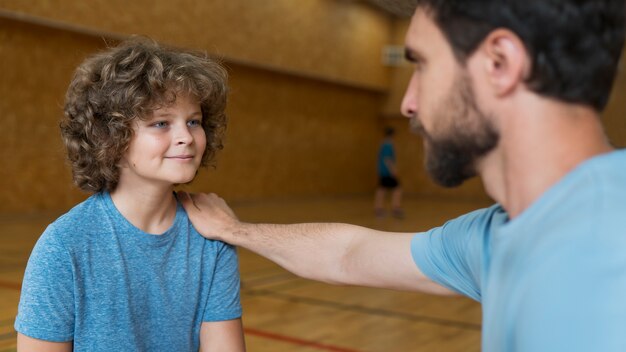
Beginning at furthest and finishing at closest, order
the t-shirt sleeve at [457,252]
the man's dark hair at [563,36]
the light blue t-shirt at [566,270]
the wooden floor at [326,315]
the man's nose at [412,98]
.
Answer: the wooden floor at [326,315] < the t-shirt sleeve at [457,252] < the man's nose at [412,98] < the man's dark hair at [563,36] < the light blue t-shirt at [566,270]

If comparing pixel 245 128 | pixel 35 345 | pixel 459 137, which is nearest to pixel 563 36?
pixel 459 137

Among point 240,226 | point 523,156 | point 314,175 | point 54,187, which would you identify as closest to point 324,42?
point 314,175

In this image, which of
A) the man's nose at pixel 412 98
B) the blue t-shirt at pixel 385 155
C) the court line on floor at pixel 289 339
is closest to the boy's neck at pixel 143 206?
the man's nose at pixel 412 98

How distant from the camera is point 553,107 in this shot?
1065 mm

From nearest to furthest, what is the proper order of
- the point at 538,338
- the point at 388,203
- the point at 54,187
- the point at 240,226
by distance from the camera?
the point at 538,338
the point at 240,226
the point at 54,187
the point at 388,203

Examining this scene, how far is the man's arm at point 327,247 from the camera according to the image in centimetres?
191

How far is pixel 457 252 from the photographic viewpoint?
166 cm

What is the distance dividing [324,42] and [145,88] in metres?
13.8

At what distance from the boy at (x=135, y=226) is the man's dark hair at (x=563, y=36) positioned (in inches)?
41.9

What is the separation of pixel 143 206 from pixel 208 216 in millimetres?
220

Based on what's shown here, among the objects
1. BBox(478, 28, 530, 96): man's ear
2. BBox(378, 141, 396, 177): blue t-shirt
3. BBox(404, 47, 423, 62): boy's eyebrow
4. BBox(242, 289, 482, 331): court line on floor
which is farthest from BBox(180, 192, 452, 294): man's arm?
BBox(378, 141, 396, 177): blue t-shirt

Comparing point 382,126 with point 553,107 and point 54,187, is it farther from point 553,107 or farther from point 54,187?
point 553,107

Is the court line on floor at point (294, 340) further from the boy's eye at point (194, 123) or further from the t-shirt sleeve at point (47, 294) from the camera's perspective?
the t-shirt sleeve at point (47, 294)

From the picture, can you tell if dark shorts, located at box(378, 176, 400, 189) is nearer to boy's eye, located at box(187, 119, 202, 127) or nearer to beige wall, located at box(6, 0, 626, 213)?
beige wall, located at box(6, 0, 626, 213)
